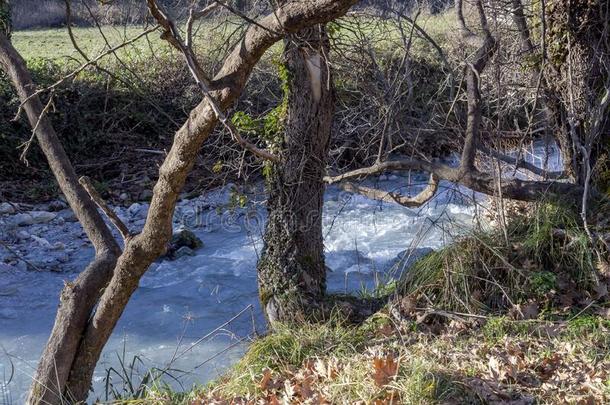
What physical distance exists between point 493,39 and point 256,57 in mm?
3250

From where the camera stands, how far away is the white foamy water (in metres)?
7.12

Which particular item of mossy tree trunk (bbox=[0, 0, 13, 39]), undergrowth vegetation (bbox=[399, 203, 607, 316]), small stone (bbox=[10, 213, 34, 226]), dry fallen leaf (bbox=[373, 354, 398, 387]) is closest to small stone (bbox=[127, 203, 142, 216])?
small stone (bbox=[10, 213, 34, 226])

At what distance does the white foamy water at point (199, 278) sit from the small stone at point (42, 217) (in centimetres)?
21

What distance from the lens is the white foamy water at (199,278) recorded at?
7.12 meters

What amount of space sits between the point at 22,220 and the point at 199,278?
13.1 feet

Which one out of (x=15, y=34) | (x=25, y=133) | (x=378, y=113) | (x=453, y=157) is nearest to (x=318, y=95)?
(x=378, y=113)

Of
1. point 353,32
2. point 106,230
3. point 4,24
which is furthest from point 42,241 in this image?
point 106,230

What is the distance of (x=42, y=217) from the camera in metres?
12.5

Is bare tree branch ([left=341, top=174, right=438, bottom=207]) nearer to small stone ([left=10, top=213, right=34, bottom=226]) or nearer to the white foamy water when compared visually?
the white foamy water

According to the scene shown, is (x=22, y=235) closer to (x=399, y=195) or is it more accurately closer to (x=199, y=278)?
(x=199, y=278)

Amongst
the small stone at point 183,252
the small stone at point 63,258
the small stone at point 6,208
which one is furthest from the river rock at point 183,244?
the small stone at point 6,208

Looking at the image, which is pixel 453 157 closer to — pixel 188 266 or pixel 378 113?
pixel 378 113

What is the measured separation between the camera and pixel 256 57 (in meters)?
4.40

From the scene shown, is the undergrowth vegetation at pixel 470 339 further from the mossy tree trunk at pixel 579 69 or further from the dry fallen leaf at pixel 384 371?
the mossy tree trunk at pixel 579 69
